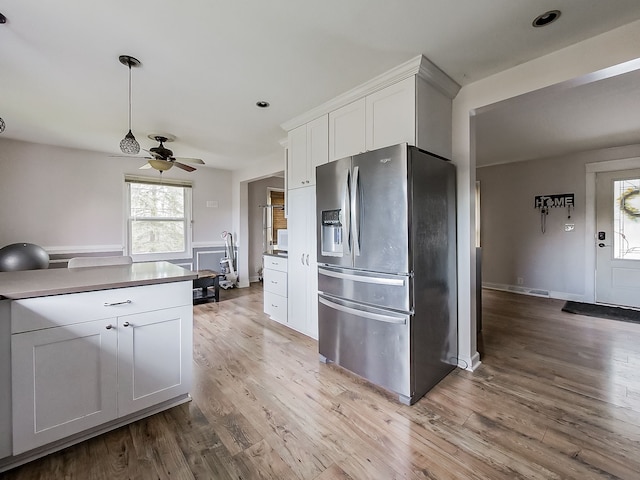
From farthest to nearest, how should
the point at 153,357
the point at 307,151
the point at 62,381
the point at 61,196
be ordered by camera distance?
the point at 61,196
the point at 307,151
the point at 153,357
the point at 62,381

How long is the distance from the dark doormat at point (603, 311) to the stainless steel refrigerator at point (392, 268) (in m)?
3.06

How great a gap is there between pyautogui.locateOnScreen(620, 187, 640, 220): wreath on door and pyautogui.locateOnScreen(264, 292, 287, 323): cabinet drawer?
5305 millimetres

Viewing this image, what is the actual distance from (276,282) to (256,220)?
3200 mm

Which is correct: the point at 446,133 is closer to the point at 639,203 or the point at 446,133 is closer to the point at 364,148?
the point at 364,148

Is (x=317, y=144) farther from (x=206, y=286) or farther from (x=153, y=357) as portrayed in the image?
(x=206, y=286)

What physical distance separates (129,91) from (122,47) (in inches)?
30.1

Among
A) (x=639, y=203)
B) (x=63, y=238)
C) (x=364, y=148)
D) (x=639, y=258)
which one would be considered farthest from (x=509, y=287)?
(x=63, y=238)

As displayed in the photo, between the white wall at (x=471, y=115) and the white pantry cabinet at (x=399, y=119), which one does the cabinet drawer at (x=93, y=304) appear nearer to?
the white pantry cabinet at (x=399, y=119)

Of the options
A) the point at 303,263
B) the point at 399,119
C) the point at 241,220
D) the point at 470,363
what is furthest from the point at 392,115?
the point at 241,220

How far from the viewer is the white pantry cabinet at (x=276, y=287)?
12.0 ft

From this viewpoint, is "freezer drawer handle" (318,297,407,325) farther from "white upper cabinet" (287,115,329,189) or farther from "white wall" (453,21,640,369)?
"white upper cabinet" (287,115,329,189)

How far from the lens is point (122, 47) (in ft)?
6.72

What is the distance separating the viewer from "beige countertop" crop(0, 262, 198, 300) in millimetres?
1470

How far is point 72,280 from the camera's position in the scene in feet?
5.65
